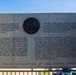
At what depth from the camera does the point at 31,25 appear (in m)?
9.47

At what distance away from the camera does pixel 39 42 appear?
9.32 meters

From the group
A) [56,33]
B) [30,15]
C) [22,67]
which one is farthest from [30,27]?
[22,67]

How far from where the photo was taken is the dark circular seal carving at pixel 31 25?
9.37 meters

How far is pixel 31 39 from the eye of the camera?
935 cm

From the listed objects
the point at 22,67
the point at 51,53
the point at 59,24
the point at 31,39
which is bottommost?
the point at 22,67

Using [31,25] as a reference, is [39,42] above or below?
below

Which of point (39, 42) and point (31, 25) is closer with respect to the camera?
point (39, 42)

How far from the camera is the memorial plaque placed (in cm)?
932

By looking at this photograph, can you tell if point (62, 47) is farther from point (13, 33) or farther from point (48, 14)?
point (13, 33)

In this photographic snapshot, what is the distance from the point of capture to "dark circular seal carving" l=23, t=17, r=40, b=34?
9367mm

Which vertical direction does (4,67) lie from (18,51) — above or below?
below

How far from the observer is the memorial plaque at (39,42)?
9320mm

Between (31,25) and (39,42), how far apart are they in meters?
0.86

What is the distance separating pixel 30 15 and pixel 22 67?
236 cm
